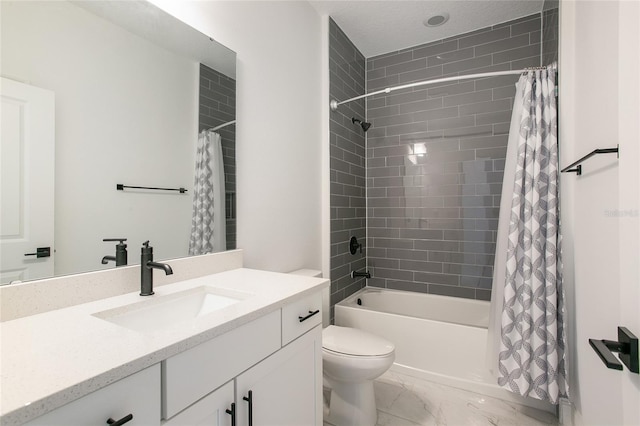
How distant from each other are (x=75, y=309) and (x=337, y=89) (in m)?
2.32

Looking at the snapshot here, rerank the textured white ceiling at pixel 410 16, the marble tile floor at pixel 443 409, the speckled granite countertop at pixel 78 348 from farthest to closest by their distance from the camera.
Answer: the textured white ceiling at pixel 410 16 → the marble tile floor at pixel 443 409 → the speckled granite countertop at pixel 78 348

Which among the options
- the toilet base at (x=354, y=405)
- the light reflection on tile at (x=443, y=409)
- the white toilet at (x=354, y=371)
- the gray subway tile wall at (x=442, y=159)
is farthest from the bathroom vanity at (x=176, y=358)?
the gray subway tile wall at (x=442, y=159)

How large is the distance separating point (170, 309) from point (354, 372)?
1015 millimetres

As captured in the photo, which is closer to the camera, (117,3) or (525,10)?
(117,3)

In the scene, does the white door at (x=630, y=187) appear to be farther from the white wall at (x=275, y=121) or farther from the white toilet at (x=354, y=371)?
the white wall at (x=275, y=121)

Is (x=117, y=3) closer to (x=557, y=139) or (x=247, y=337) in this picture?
(x=247, y=337)

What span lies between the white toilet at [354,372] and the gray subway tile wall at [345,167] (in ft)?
2.34

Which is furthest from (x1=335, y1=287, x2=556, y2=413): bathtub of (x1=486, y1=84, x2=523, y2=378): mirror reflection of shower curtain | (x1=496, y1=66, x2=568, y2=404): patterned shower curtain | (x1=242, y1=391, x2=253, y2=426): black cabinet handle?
(x1=242, y1=391, x2=253, y2=426): black cabinet handle

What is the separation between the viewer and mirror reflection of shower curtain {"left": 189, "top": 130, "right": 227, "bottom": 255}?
1.38 m

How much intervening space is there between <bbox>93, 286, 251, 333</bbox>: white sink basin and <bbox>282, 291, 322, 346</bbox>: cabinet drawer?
0.17m

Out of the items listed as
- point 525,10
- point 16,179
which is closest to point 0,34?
point 16,179

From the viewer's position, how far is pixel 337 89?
8.38 feet

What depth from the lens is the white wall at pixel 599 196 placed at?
0.73 m

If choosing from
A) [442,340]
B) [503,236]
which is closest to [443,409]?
[442,340]
